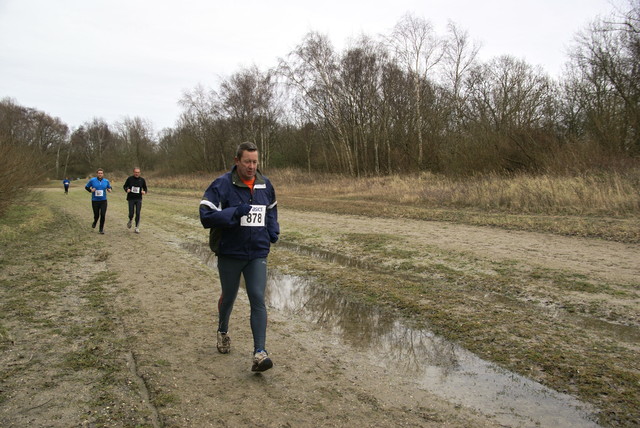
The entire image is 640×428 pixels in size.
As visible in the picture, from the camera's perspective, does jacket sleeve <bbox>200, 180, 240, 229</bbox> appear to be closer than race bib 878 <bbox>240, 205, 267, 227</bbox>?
Yes

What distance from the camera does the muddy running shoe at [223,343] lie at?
451 cm

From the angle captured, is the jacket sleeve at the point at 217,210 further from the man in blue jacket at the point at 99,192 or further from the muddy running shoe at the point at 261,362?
the man in blue jacket at the point at 99,192

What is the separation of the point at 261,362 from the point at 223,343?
0.79 m

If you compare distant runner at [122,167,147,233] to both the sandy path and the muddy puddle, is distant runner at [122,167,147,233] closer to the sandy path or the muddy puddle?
the sandy path

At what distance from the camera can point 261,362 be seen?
389 cm

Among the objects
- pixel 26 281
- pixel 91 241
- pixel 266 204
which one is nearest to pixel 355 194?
pixel 91 241

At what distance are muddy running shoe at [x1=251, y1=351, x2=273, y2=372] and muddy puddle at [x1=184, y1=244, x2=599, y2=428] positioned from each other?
3.67ft

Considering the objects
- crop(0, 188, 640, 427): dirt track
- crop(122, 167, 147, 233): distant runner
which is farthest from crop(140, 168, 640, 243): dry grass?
crop(122, 167, 147, 233): distant runner

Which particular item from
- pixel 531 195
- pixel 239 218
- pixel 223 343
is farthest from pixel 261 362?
pixel 531 195

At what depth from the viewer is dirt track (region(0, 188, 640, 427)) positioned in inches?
129

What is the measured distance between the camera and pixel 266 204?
14.0ft

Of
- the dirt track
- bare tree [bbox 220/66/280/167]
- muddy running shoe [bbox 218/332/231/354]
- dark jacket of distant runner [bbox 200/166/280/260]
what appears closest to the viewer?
the dirt track

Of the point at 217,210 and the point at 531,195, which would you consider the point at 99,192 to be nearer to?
the point at 217,210

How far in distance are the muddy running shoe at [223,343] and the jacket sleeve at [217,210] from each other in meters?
1.31
